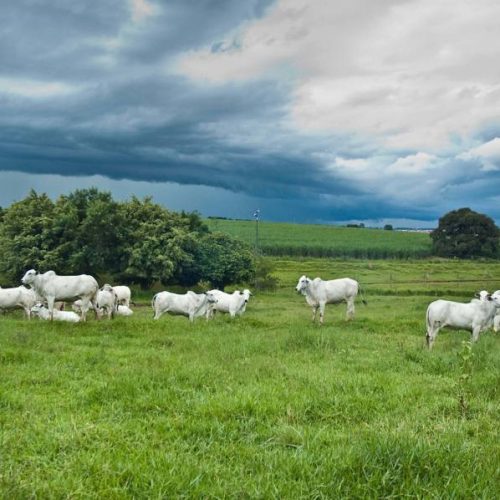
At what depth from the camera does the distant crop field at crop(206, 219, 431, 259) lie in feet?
306

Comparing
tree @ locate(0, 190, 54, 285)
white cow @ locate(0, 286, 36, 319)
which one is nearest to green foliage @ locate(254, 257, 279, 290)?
tree @ locate(0, 190, 54, 285)

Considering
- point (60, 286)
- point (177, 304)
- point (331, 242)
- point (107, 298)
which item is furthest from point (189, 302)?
point (331, 242)

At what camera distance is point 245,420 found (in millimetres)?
6664

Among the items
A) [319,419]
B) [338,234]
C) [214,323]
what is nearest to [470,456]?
[319,419]

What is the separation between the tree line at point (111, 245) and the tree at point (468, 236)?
47475 millimetres

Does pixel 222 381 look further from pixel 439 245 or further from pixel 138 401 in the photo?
pixel 439 245

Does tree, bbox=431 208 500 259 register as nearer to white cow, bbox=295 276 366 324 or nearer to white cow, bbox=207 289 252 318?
white cow, bbox=295 276 366 324

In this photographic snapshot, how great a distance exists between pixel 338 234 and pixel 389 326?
387 feet

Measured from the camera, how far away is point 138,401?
24.2 feet

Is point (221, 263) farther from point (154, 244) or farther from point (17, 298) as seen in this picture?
point (17, 298)

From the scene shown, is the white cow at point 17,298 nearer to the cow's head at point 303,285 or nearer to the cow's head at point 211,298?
the cow's head at point 211,298

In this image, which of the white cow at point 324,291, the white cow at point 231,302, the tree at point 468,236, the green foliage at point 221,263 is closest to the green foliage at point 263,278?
the green foliage at point 221,263

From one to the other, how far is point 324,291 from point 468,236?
69.0 metres

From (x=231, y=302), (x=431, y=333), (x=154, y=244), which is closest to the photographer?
(x=431, y=333)
